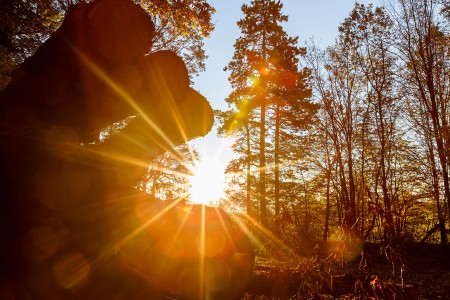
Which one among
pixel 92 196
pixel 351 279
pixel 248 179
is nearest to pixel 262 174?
pixel 248 179

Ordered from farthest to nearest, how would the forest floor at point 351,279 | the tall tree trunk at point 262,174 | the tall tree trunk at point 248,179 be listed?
1. the tall tree trunk at point 248,179
2. the tall tree trunk at point 262,174
3. the forest floor at point 351,279

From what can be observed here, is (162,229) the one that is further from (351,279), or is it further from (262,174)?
(262,174)

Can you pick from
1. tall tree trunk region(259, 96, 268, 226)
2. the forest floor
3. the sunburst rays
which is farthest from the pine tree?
the sunburst rays

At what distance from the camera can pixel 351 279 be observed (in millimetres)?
5277

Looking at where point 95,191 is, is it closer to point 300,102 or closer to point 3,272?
point 3,272

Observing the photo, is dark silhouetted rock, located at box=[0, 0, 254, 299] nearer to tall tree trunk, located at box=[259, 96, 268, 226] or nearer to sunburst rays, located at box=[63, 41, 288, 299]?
Result: sunburst rays, located at box=[63, 41, 288, 299]

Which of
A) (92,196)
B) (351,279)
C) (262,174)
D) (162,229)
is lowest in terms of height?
(351,279)

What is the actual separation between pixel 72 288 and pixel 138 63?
152cm

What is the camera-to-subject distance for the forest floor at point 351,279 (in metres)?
2.56

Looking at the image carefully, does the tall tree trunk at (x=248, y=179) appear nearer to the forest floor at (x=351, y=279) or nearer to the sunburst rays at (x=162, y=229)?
the forest floor at (x=351, y=279)

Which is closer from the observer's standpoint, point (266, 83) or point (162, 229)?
point (162, 229)

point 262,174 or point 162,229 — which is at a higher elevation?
point 262,174

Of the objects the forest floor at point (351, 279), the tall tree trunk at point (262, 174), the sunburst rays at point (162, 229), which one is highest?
the tall tree trunk at point (262, 174)

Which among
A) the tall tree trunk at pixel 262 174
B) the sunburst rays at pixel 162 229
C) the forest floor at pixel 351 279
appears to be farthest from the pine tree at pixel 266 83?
the sunburst rays at pixel 162 229
